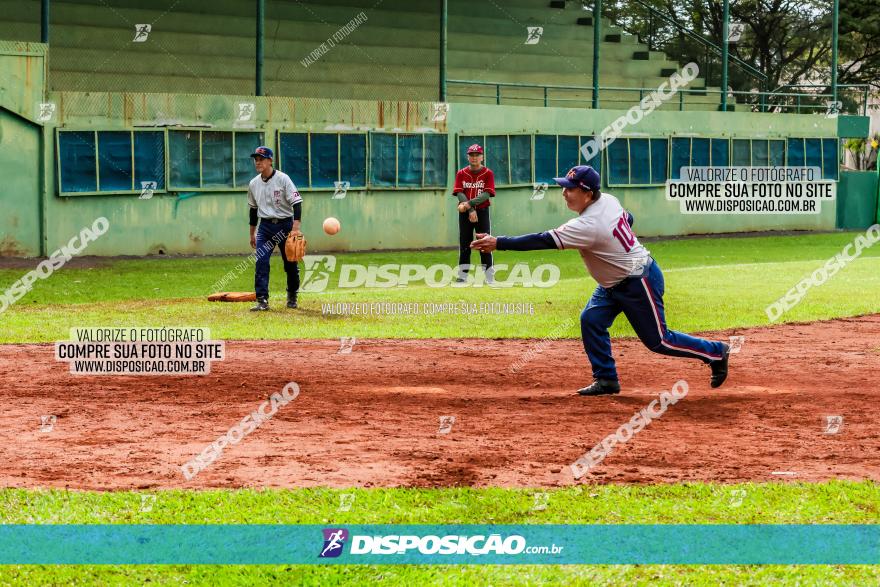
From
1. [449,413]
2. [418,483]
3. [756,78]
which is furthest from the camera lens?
[756,78]

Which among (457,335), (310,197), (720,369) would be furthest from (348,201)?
(720,369)

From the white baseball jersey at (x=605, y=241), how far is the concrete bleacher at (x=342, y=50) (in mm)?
17928

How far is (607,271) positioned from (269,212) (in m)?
6.90

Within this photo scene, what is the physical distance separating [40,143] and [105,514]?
17.7 meters

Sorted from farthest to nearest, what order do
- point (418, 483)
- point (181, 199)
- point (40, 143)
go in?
point (181, 199), point (40, 143), point (418, 483)

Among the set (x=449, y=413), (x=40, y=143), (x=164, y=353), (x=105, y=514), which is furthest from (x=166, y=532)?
(x=40, y=143)

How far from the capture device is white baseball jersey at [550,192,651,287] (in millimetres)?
9844

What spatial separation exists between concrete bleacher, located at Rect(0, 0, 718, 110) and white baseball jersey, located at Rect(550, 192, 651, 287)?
17.9m

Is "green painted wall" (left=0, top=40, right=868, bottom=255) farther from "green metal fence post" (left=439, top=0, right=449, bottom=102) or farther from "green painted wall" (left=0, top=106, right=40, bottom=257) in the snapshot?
"green metal fence post" (left=439, top=0, right=449, bottom=102)

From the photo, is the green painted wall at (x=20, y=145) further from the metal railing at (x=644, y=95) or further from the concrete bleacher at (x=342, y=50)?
the metal railing at (x=644, y=95)

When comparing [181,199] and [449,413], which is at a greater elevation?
[181,199]

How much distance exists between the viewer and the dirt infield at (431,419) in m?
7.96

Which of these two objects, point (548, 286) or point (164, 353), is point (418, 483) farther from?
point (548, 286)

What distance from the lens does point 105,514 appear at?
22.8 ft
